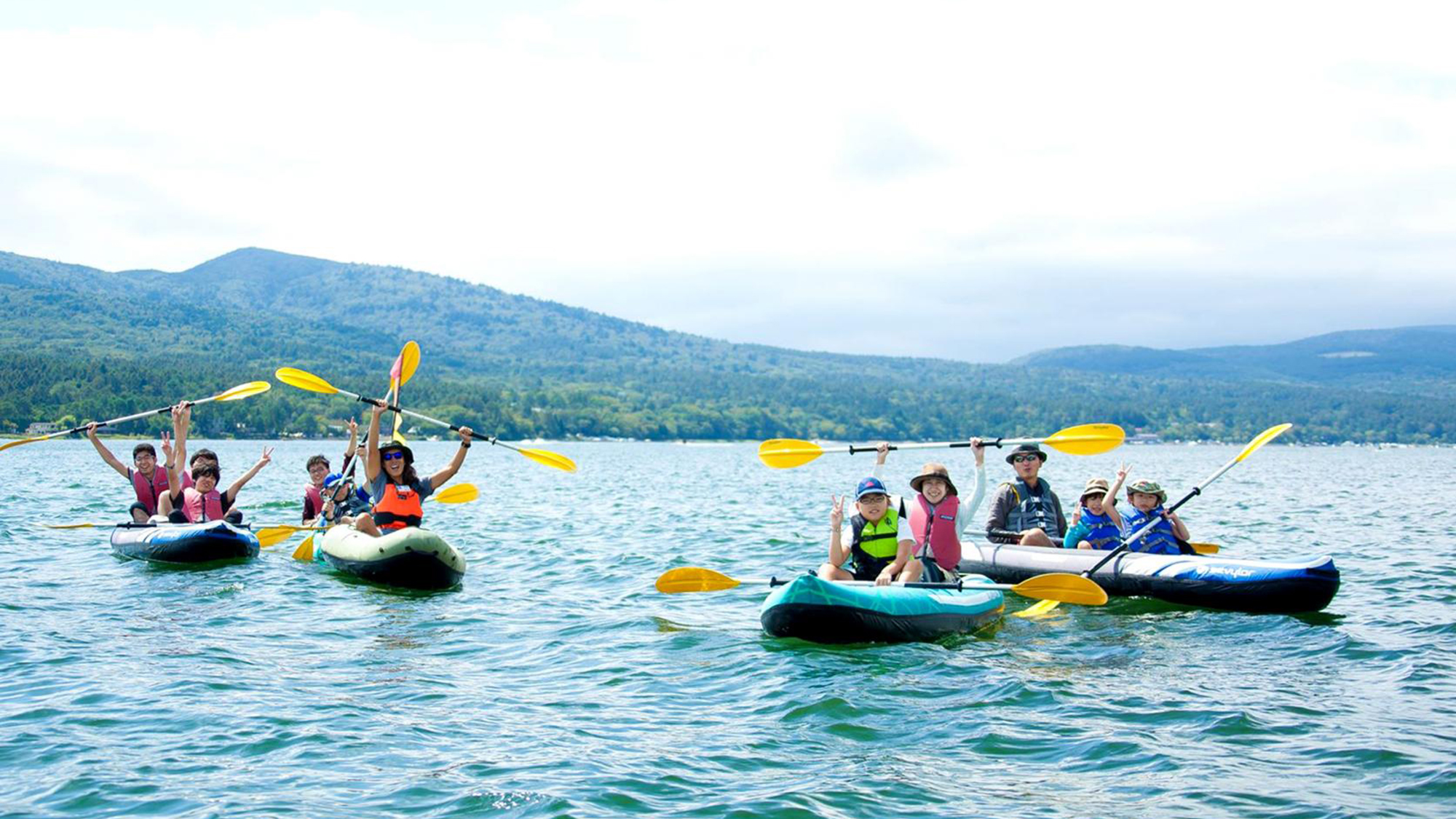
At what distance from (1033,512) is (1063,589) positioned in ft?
8.95

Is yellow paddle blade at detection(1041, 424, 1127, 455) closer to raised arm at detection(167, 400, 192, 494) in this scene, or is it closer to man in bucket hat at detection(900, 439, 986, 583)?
man in bucket hat at detection(900, 439, 986, 583)

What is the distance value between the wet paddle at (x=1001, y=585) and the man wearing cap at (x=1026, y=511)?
74.1 inches

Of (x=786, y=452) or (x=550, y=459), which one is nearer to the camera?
(x=786, y=452)

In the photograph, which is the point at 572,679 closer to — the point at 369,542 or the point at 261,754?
the point at 261,754

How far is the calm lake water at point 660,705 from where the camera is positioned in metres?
6.48

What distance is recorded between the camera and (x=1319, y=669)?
9609mm

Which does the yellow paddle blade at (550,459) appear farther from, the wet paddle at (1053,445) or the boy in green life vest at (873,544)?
the boy in green life vest at (873,544)

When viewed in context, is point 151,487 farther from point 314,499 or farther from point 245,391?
point 314,499

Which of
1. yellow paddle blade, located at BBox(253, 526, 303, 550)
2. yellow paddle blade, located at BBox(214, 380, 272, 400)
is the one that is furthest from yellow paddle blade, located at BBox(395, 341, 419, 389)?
yellow paddle blade, located at BBox(253, 526, 303, 550)

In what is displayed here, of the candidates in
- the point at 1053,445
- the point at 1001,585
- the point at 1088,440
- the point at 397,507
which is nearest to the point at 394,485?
the point at 397,507

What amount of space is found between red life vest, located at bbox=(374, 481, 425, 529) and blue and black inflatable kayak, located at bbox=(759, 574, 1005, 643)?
5.54 metres

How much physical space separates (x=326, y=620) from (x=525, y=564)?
5539mm

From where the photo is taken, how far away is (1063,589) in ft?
38.5

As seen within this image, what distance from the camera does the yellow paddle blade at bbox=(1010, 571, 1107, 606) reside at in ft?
38.1
